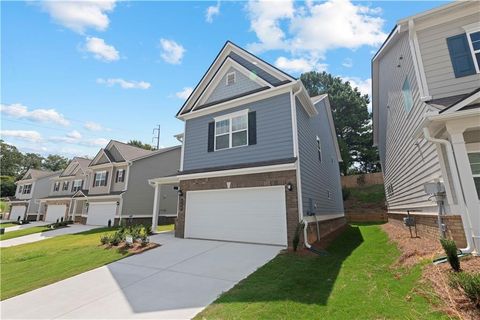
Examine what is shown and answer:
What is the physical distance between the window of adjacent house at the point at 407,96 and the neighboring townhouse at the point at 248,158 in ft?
12.3

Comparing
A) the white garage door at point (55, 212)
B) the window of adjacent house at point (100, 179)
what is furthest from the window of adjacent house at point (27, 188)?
the window of adjacent house at point (100, 179)

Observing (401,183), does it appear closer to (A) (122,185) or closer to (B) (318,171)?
(B) (318,171)

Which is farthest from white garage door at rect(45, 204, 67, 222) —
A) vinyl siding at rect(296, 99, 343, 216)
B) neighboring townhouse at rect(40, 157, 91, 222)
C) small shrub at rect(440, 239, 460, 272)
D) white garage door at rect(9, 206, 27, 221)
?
small shrub at rect(440, 239, 460, 272)

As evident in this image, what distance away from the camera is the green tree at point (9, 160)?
194 ft

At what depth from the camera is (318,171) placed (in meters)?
12.7

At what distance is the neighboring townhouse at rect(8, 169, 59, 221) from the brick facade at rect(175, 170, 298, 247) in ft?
113

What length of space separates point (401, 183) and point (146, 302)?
41.2 ft

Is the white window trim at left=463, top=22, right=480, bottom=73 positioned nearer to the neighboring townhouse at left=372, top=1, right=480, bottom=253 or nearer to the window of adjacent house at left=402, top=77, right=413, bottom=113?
the neighboring townhouse at left=372, top=1, right=480, bottom=253

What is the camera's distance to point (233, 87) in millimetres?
11906

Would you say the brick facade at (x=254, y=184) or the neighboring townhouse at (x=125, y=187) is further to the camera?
the neighboring townhouse at (x=125, y=187)

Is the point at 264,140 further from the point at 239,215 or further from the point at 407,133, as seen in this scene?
the point at 407,133

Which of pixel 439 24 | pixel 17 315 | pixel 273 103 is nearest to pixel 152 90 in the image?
pixel 273 103

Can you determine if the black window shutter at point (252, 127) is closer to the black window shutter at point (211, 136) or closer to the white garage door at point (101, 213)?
the black window shutter at point (211, 136)

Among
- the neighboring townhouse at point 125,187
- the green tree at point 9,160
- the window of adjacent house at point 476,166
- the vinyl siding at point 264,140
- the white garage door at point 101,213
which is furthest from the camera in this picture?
the green tree at point 9,160
